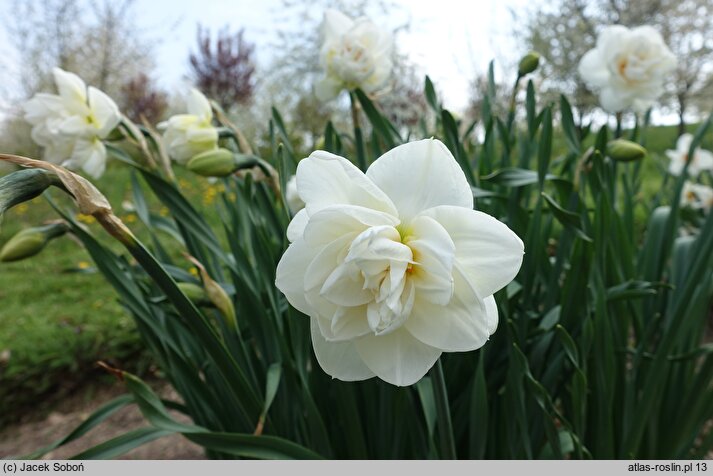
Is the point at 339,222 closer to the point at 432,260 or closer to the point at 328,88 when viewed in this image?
the point at 432,260

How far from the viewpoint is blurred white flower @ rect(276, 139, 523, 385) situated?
0.42m

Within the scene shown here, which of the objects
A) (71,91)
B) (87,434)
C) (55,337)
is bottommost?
(87,434)

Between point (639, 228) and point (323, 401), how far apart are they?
286 centimetres

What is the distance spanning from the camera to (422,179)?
1.54 ft

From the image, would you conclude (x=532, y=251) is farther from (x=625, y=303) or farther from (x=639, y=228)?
(x=639, y=228)

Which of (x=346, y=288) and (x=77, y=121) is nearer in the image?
(x=346, y=288)

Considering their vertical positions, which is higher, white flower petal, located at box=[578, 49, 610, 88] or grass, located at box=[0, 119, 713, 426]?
white flower petal, located at box=[578, 49, 610, 88]

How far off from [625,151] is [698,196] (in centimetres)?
172

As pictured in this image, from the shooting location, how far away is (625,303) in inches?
42.7

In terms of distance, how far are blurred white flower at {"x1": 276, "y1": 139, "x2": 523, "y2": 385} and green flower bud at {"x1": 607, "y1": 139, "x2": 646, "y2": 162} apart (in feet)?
2.22

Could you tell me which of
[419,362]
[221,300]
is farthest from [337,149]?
[419,362]

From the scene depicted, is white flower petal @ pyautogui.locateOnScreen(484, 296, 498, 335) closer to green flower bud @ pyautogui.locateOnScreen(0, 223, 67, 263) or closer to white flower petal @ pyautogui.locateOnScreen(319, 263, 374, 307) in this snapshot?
white flower petal @ pyautogui.locateOnScreen(319, 263, 374, 307)

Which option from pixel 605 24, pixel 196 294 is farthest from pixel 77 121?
pixel 605 24

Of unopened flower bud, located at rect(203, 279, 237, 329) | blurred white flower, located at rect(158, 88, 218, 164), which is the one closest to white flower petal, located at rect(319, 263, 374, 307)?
unopened flower bud, located at rect(203, 279, 237, 329)
